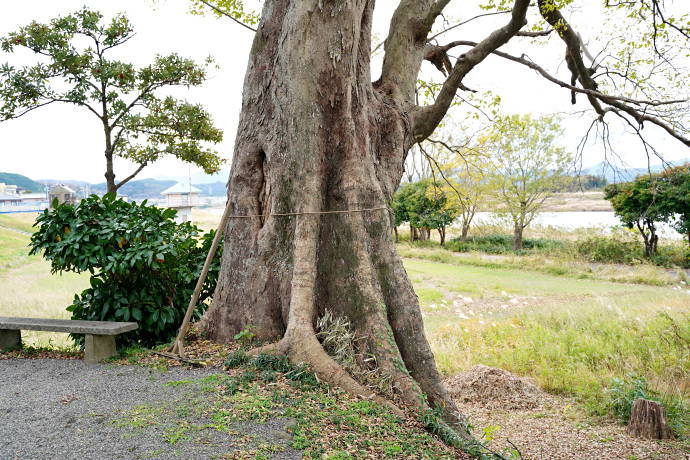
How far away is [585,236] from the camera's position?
21000 mm

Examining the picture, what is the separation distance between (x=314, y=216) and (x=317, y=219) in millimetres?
47

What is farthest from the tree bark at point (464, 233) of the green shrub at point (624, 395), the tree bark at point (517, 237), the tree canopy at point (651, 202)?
the green shrub at point (624, 395)

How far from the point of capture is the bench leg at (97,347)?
14.9 ft

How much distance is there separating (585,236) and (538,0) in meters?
16.1

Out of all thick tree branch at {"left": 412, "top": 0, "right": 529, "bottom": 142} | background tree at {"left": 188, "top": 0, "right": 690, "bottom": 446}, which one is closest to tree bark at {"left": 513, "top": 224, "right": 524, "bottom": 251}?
thick tree branch at {"left": 412, "top": 0, "right": 529, "bottom": 142}

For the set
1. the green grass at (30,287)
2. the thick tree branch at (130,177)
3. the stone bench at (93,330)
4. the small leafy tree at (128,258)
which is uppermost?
the thick tree branch at (130,177)

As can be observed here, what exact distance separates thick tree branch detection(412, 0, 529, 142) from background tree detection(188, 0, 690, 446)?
146 cm

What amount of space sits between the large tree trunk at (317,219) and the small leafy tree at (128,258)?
0.73 meters

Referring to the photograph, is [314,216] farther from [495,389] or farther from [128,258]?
[495,389]

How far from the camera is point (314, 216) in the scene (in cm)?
434

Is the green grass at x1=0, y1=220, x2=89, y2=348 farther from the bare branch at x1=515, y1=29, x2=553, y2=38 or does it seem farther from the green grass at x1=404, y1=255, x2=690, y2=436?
the bare branch at x1=515, y1=29, x2=553, y2=38

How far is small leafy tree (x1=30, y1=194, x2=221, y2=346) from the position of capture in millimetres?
4797

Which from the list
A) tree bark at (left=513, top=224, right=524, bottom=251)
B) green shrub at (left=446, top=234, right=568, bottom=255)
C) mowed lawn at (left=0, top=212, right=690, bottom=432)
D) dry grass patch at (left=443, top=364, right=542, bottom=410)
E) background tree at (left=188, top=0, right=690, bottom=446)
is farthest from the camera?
tree bark at (left=513, top=224, right=524, bottom=251)

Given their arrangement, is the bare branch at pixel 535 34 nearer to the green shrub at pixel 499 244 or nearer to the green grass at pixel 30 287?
the green grass at pixel 30 287
